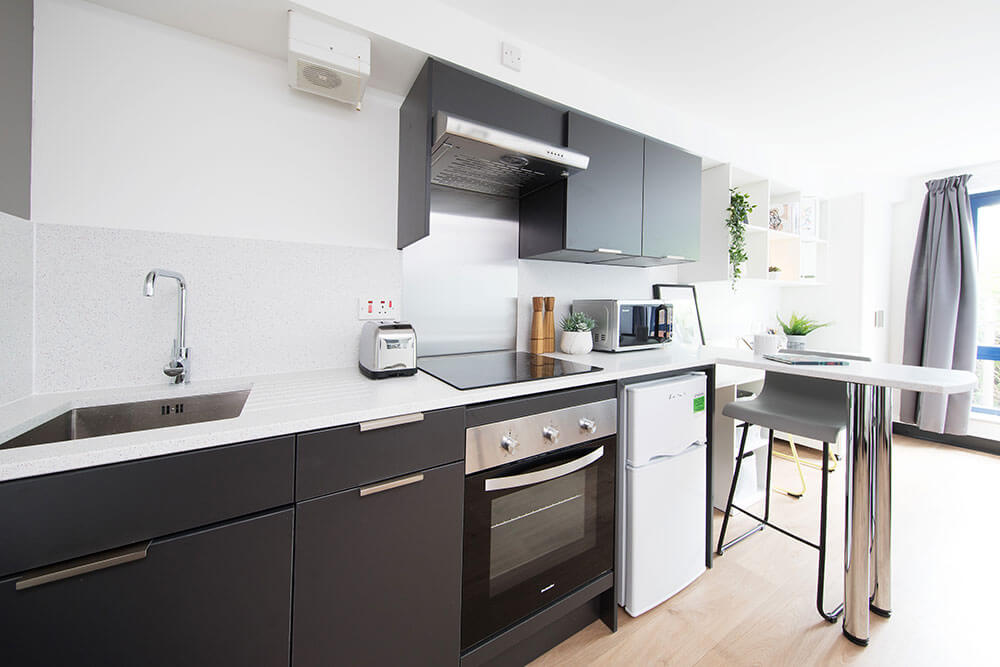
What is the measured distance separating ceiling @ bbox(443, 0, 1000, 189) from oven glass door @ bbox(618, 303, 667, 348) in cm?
128

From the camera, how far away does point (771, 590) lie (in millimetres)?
1788

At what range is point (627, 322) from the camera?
2.19m

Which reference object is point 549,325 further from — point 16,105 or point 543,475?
point 16,105

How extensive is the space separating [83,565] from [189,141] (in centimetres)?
132

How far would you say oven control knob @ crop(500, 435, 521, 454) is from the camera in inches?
49.5

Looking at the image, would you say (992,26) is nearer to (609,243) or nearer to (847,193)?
(609,243)

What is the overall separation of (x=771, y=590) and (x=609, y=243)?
70.3 inches

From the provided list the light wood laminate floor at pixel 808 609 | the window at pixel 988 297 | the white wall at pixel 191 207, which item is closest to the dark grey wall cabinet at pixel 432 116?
the white wall at pixel 191 207

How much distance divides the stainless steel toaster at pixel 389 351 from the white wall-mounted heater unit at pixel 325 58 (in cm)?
92

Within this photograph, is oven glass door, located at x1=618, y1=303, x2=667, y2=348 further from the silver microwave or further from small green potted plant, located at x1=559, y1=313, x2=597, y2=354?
small green potted plant, located at x1=559, y1=313, x2=597, y2=354

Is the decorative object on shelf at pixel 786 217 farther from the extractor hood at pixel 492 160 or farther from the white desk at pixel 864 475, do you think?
the extractor hood at pixel 492 160

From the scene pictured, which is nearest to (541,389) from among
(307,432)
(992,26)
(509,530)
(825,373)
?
(509,530)

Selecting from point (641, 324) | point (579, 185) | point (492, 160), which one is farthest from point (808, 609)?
point (492, 160)

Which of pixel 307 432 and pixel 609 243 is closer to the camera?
pixel 307 432
